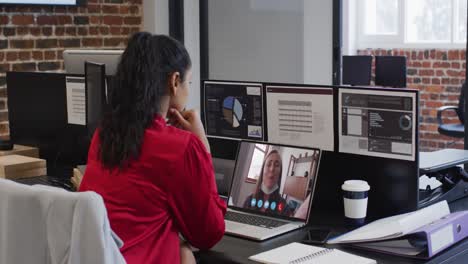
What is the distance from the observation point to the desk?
201 centimetres

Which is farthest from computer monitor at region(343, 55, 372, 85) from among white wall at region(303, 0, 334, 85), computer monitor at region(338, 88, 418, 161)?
computer monitor at region(338, 88, 418, 161)

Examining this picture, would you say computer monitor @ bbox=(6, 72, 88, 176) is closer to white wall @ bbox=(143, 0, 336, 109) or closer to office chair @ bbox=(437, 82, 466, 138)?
white wall @ bbox=(143, 0, 336, 109)

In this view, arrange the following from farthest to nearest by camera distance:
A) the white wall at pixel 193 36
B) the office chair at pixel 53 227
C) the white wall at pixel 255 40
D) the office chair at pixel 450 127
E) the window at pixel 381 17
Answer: the window at pixel 381 17, the office chair at pixel 450 127, the white wall at pixel 193 36, the white wall at pixel 255 40, the office chair at pixel 53 227

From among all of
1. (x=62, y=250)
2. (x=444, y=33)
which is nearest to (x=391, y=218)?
(x=62, y=250)

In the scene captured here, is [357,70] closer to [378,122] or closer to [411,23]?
[411,23]

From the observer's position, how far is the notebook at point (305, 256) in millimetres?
1953

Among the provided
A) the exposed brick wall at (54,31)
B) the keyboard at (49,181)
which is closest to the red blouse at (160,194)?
the keyboard at (49,181)

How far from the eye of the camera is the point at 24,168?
3.22 m

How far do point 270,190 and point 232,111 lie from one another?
0.49 meters

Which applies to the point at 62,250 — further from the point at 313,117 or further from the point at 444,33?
the point at 444,33

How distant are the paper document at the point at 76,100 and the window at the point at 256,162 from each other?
3.94 ft

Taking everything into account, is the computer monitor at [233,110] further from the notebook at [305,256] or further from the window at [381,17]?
the window at [381,17]

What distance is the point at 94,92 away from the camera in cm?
303

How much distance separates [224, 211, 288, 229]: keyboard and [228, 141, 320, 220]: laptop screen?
0.03 m
